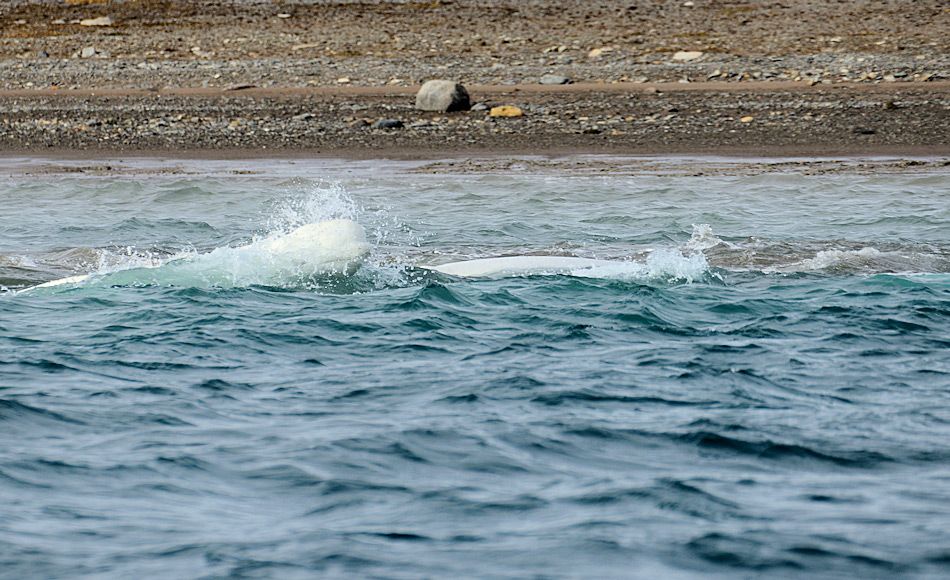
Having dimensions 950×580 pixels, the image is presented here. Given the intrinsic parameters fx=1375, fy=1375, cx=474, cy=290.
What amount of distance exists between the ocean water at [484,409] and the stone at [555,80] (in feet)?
51.4

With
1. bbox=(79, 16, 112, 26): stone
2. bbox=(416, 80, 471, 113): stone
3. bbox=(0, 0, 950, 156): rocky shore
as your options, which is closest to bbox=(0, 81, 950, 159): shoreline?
bbox=(0, 0, 950, 156): rocky shore

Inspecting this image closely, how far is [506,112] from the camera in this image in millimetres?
27109

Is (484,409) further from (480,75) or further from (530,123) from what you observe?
(480,75)

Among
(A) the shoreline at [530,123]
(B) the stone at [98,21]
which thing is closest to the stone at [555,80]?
(A) the shoreline at [530,123]

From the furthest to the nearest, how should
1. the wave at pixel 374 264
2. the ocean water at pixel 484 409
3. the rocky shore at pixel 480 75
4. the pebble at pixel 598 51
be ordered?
the pebble at pixel 598 51 → the rocky shore at pixel 480 75 → the wave at pixel 374 264 → the ocean water at pixel 484 409

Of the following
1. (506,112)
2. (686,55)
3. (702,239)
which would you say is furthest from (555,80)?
(702,239)

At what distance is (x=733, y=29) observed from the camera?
35.4 metres

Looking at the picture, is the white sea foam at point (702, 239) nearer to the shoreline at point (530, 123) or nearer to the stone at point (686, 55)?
the shoreline at point (530, 123)

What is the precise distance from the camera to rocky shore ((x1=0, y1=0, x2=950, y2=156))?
2508 cm

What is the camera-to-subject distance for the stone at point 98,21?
41688 millimetres

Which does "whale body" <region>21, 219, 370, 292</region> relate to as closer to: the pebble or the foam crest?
the foam crest

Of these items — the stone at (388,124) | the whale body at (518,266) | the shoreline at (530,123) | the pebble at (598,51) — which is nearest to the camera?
the whale body at (518,266)

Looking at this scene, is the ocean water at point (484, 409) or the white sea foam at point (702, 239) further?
the white sea foam at point (702, 239)

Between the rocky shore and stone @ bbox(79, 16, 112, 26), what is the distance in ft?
0.40
